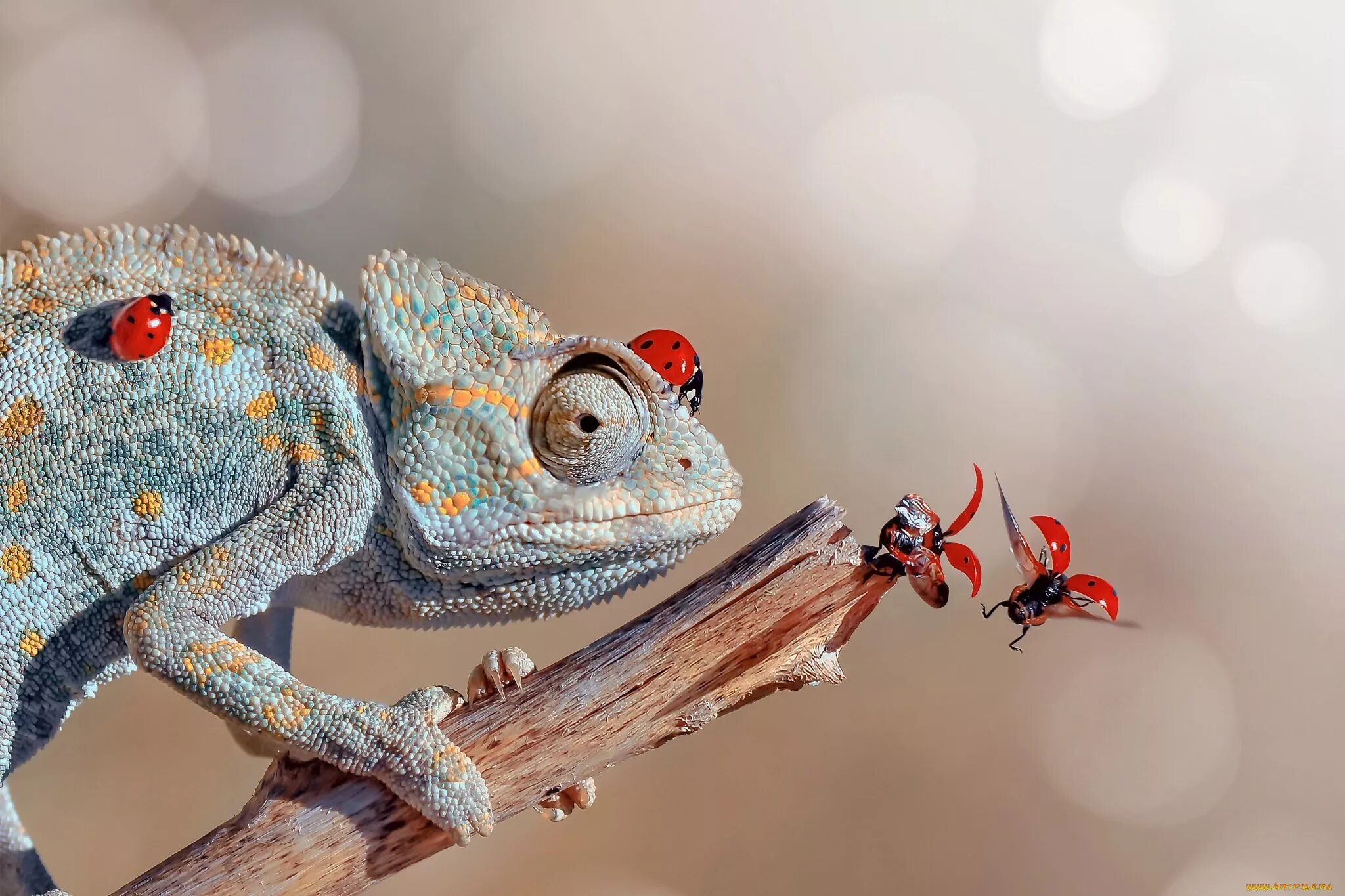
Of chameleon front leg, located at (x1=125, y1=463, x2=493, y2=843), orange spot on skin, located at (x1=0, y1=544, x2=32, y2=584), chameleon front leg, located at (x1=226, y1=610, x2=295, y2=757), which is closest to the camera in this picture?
chameleon front leg, located at (x1=125, y1=463, x2=493, y2=843)

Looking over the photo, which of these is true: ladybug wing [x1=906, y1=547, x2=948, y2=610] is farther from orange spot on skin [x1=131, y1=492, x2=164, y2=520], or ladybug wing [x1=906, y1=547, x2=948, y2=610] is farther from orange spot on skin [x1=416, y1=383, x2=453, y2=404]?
orange spot on skin [x1=131, y1=492, x2=164, y2=520]

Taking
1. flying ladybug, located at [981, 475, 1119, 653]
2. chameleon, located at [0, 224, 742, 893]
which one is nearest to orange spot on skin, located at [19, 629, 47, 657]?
chameleon, located at [0, 224, 742, 893]

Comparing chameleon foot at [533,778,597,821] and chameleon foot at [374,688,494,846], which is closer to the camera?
chameleon foot at [374,688,494,846]

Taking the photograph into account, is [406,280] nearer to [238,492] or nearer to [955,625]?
[238,492]

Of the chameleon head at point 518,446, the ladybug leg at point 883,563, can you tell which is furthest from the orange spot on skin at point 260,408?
the ladybug leg at point 883,563

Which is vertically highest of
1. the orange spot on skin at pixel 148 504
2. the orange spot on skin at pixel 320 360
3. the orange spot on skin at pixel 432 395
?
the orange spot on skin at pixel 320 360

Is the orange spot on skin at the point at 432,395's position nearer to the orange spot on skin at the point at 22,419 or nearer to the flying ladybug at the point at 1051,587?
the orange spot on skin at the point at 22,419
